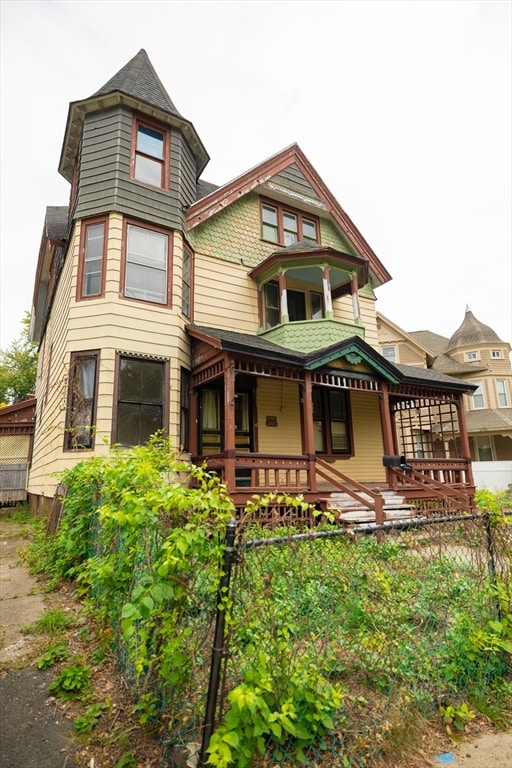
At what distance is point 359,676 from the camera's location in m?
3.27

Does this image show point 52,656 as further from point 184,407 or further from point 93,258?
point 93,258

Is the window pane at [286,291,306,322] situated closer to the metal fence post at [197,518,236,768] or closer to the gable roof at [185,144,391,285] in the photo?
the gable roof at [185,144,391,285]

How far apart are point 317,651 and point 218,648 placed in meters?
1.15

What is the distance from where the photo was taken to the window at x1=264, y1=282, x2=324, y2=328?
1286cm

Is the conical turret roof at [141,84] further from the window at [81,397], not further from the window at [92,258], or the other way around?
the window at [81,397]

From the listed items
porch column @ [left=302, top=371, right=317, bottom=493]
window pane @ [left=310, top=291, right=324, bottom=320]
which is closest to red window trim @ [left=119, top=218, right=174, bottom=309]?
porch column @ [left=302, top=371, right=317, bottom=493]

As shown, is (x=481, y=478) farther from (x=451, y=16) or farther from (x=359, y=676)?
(x=359, y=676)

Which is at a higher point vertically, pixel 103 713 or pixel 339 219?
pixel 339 219

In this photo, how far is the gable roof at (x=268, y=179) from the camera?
11711 millimetres

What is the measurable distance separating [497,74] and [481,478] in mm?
17458

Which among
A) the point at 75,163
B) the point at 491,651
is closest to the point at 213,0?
the point at 75,163

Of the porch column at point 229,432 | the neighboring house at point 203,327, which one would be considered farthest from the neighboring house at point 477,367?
the porch column at point 229,432

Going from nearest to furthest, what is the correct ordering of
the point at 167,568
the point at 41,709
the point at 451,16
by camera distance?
the point at 167,568
the point at 41,709
the point at 451,16

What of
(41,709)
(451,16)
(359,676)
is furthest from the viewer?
(451,16)
